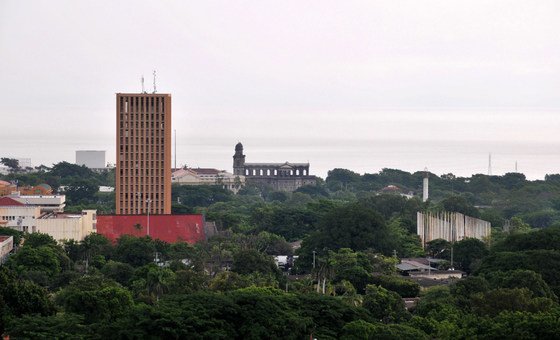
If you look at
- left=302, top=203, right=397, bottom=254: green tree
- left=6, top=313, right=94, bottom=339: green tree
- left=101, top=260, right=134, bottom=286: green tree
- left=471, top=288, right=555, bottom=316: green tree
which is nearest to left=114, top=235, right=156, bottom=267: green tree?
left=101, top=260, right=134, bottom=286: green tree

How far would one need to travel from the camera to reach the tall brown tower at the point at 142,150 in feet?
248

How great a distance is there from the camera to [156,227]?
68.9 m

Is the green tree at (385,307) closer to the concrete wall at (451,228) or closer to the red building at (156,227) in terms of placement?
the red building at (156,227)

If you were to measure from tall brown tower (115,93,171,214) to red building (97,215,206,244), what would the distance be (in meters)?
6.13

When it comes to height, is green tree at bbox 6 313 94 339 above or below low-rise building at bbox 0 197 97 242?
below

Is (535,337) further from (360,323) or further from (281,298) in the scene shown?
(281,298)

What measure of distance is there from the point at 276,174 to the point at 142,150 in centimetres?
8645

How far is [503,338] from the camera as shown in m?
37.2

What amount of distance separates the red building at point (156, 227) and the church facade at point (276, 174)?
85.3 metres

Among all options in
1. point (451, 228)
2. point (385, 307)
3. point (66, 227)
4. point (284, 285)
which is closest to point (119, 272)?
point (284, 285)

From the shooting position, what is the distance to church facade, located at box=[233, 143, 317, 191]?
158500 millimetres

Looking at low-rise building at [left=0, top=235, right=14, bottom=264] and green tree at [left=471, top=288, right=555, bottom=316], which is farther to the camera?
low-rise building at [left=0, top=235, right=14, bottom=264]

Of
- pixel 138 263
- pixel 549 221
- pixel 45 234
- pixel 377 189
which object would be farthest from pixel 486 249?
pixel 377 189

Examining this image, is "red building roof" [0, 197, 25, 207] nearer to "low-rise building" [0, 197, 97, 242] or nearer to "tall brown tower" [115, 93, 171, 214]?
"low-rise building" [0, 197, 97, 242]
